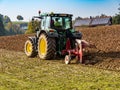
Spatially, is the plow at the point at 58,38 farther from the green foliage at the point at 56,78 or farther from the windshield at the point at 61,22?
the green foliage at the point at 56,78

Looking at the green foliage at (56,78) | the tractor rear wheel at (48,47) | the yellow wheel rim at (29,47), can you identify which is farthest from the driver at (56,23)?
the green foliage at (56,78)

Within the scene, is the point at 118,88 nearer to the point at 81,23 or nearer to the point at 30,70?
the point at 30,70

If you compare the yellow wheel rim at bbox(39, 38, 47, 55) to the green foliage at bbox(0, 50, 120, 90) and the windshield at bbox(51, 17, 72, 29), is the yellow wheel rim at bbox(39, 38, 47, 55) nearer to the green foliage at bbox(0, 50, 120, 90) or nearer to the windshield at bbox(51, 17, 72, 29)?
the windshield at bbox(51, 17, 72, 29)

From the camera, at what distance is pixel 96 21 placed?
61.4 meters

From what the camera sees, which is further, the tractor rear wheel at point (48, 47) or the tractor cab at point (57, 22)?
the tractor cab at point (57, 22)

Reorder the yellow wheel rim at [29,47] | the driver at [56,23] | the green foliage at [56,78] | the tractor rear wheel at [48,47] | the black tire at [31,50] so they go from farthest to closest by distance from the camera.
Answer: the yellow wheel rim at [29,47]
the black tire at [31,50]
the driver at [56,23]
the tractor rear wheel at [48,47]
the green foliage at [56,78]

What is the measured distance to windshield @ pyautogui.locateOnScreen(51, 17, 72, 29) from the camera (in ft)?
59.2

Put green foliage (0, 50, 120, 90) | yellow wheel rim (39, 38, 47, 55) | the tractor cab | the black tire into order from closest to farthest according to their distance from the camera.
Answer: green foliage (0, 50, 120, 90)
yellow wheel rim (39, 38, 47, 55)
the tractor cab
the black tire

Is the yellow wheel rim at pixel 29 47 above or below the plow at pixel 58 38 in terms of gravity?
below

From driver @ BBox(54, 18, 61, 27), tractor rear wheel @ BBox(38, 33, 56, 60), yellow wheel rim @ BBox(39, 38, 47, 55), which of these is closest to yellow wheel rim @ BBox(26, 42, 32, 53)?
yellow wheel rim @ BBox(39, 38, 47, 55)

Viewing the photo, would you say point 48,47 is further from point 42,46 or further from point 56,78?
point 56,78

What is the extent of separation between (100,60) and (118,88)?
5647mm

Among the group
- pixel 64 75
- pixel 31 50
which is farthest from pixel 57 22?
pixel 64 75

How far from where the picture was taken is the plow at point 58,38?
16.8m
